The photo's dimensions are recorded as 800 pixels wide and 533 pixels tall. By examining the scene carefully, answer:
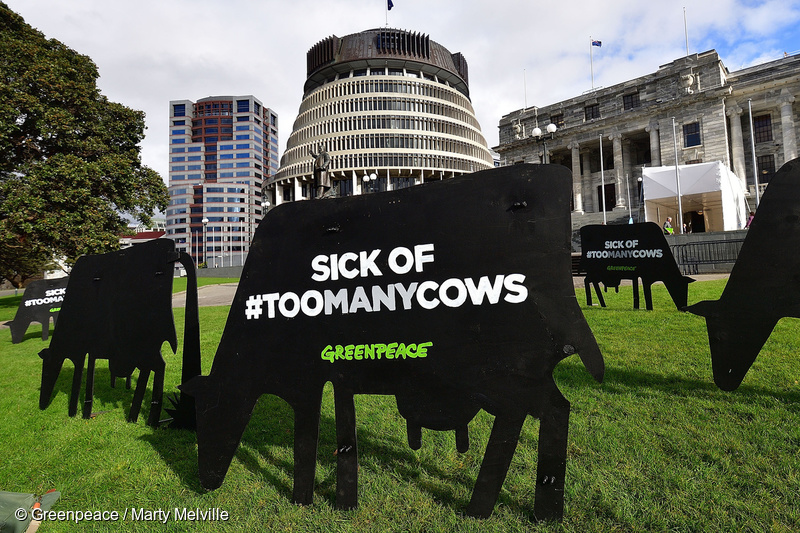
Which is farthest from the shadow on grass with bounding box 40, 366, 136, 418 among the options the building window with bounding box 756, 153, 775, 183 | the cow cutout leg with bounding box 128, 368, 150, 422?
the building window with bounding box 756, 153, 775, 183

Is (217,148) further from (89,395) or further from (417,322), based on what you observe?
(417,322)

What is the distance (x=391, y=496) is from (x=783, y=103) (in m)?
58.7

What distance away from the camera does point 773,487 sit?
262cm

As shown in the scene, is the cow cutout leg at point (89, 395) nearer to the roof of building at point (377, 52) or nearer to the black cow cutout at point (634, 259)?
the black cow cutout at point (634, 259)

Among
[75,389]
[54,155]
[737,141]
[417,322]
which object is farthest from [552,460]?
[737,141]

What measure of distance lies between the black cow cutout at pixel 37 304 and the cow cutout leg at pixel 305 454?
453 inches

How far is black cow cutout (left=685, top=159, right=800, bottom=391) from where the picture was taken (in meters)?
3.66

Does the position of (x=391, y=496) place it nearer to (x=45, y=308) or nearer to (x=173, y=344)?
(x=173, y=344)

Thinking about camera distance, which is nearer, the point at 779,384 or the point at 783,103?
the point at 779,384

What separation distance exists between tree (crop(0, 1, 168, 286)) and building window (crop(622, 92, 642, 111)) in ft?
185

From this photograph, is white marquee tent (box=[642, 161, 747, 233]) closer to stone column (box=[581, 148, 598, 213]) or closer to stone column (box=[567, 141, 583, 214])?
stone column (box=[567, 141, 583, 214])

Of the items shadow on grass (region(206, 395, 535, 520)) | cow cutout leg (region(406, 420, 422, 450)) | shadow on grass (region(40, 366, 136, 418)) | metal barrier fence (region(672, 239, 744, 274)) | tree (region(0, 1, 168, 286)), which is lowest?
shadow on grass (region(206, 395, 535, 520))

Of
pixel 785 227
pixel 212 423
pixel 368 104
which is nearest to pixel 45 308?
pixel 212 423

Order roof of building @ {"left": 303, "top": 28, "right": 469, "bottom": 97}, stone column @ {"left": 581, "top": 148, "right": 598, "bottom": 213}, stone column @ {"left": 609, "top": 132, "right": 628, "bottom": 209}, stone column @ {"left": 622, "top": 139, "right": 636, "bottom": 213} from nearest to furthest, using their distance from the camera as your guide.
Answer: stone column @ {"left": 609, "top": 132, "right": 628, "bottom": 209} < stone column @ {"left": 622, "top": 139, "right": 636, "bottom": 213} < stone column @ {"left": 581, "top": 148, "right": 598, "bottom": 213} < roof of building @ {"left": 303, "top": 28, "right": 469, "bottom": 97}
